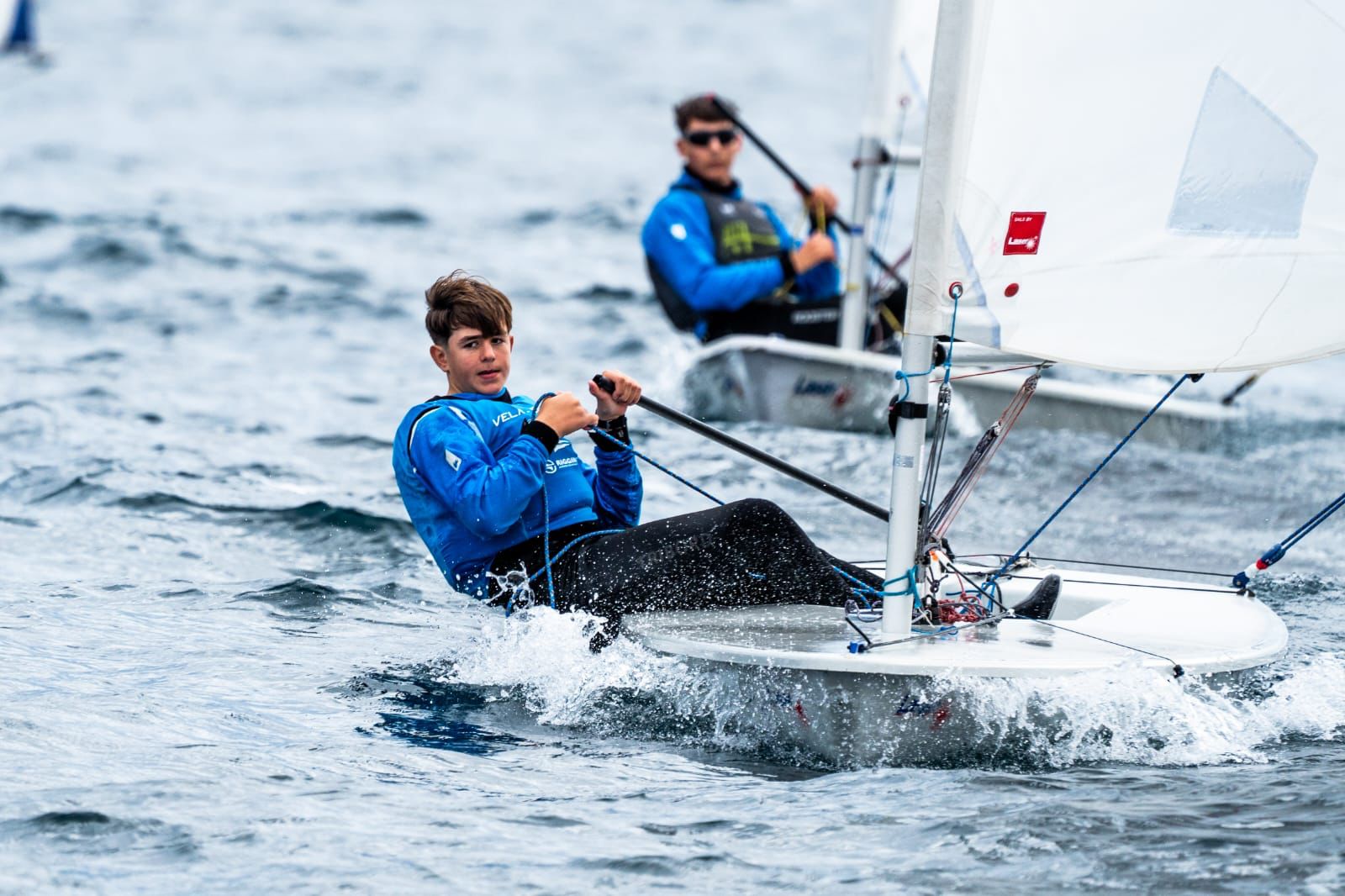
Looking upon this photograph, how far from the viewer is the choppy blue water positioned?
311 cm

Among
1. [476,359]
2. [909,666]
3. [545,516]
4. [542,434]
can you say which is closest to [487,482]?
[542,434]

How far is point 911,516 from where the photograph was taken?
11.5 feet

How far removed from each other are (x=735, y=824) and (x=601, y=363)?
6.14 m

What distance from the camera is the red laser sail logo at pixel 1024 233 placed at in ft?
11.5

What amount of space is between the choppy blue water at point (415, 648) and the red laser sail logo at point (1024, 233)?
0.85m

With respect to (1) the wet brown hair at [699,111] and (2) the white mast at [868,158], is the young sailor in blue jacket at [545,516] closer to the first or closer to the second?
(1) the wet brown hair at [699,111]

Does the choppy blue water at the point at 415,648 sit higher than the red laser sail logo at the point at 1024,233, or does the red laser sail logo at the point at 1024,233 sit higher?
the red laser sail logo at the point at 1024,233

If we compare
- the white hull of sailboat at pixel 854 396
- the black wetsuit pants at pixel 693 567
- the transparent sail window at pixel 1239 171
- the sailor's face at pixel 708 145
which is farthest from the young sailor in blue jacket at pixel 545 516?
the sailor's face at pixel 708 145

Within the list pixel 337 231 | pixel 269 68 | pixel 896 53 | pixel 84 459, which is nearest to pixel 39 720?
pixel 84 459

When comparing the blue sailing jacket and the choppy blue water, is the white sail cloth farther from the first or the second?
the blue sailing jacket

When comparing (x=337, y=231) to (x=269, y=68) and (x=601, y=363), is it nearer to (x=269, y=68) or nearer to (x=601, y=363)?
(x=601, y=363)

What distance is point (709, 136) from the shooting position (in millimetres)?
7309

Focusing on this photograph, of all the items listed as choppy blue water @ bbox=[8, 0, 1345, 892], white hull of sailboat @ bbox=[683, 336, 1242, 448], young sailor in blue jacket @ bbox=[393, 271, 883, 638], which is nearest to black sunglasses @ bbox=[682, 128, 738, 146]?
white hull of sailboat @ bbox=[683, 336, 1242, 448]

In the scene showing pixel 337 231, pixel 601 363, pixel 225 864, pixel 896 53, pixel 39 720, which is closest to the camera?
pixel 225 864
